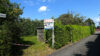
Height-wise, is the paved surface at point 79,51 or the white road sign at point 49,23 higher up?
the white road sign at point 49,23

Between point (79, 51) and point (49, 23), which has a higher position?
point (49, 23)

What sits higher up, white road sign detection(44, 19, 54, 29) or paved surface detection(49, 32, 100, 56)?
white road sign detection(44, 19, 54, 29)

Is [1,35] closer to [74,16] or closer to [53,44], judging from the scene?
[53,44]

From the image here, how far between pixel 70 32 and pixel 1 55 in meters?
9.18

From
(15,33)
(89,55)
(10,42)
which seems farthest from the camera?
(89,55)

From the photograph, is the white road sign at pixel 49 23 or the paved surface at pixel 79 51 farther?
the white road sign at pixel 49 23

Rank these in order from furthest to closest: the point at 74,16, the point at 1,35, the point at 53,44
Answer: the point at 74,16
the point at 53,44
the point at 1,35

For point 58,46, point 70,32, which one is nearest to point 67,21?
point 70,32

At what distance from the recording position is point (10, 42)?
5273 mm

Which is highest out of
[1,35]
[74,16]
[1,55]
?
[74,16]

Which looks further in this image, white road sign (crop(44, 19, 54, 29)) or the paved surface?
white road sign (crop(44, 19, 54, 29))

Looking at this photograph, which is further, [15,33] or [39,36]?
[39,36]

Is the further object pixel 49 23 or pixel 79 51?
pixel 49 23

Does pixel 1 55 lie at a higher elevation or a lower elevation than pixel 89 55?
higher
